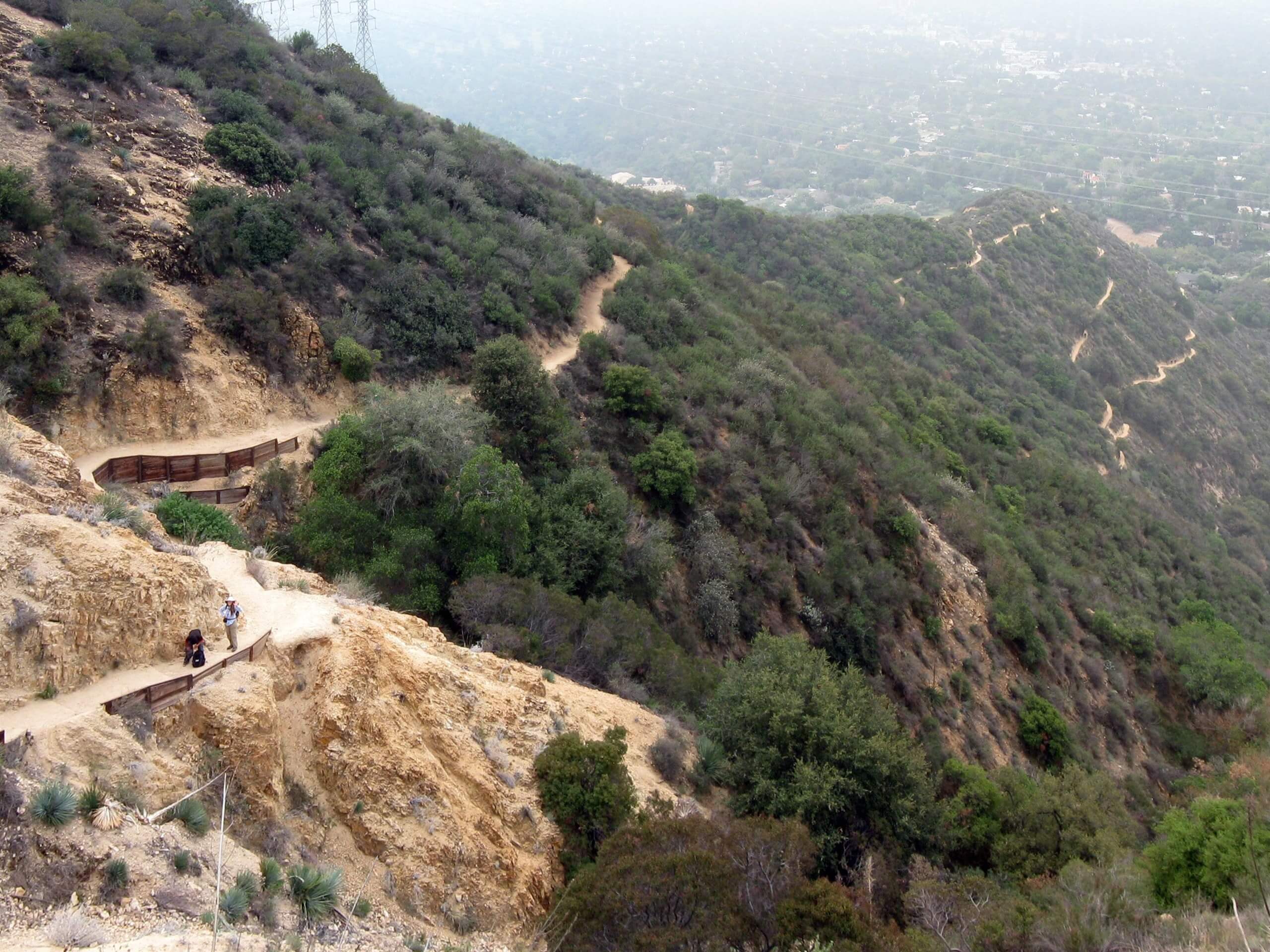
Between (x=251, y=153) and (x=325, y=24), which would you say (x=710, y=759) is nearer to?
(x=251, y=153)

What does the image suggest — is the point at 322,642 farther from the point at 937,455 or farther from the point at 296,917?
the point at 937,455

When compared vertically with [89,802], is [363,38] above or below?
above

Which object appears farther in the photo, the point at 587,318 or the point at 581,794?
the point at 587,318

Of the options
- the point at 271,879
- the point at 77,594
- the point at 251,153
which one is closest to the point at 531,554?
the point at 77,594

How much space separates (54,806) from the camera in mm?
7000

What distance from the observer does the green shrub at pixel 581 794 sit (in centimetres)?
1163

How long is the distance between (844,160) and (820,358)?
140 m

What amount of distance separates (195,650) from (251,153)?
59.2ft

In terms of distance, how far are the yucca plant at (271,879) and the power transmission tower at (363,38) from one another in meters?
34.5

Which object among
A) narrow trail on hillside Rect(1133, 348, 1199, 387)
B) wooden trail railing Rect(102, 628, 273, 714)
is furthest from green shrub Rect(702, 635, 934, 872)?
narrow trail on hillside Rect(1133, 348, 1199, 387)

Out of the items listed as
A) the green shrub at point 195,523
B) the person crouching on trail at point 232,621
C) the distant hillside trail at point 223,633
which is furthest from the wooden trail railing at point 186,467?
the person crouching on trail at point 232,621

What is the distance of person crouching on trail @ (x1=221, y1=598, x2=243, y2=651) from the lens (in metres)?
10.6

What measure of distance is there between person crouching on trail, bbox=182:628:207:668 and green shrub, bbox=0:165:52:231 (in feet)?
42.7

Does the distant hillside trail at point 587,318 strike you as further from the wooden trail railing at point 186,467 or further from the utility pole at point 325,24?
the utility pole at point 325,24
